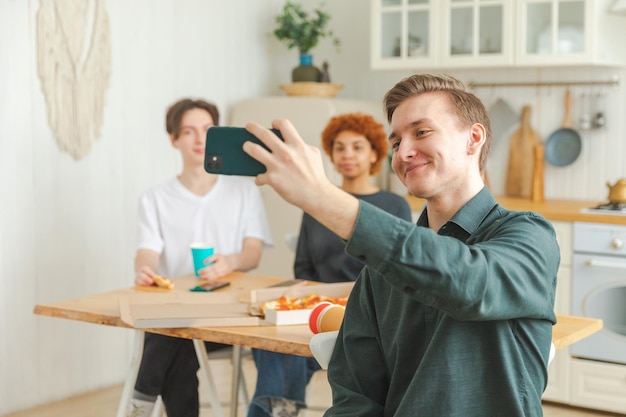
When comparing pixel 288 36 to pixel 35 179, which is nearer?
pixel 35 179

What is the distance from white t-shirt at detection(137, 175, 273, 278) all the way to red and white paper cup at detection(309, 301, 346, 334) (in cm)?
115

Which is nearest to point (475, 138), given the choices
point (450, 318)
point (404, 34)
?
point (450, 318)

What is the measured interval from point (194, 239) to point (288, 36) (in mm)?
1944

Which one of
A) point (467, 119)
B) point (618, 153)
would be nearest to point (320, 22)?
point (618, 153)

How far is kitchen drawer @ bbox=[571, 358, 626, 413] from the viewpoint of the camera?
393 centimetres

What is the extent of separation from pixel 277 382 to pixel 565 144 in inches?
94.1

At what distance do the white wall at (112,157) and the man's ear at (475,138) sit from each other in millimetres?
2615

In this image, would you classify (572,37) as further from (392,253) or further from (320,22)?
(392,253)

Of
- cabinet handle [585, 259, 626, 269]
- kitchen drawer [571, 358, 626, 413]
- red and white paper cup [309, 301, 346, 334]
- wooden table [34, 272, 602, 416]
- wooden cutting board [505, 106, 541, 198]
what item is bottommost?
kitchen drawer [571, 358, 626, 413]

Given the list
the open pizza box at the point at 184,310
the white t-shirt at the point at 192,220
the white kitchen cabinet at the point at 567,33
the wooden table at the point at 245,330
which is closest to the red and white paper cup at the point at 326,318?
the wooden table at the point at 245,330

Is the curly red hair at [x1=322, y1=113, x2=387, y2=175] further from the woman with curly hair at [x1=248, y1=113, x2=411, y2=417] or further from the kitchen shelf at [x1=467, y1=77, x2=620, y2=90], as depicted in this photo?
the kitchen shelf at [x1=467, y1=77, x2=620, y2=90]

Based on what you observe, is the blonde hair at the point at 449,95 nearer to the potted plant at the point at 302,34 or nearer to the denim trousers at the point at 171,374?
the denim trousers at the point at 171,374

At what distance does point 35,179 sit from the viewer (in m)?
3.91

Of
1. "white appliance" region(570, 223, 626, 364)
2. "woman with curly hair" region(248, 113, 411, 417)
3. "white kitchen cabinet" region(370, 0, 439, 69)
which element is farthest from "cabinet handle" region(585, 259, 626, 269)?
"white kitchen cabinet" region(370, 0, 439, 69)
